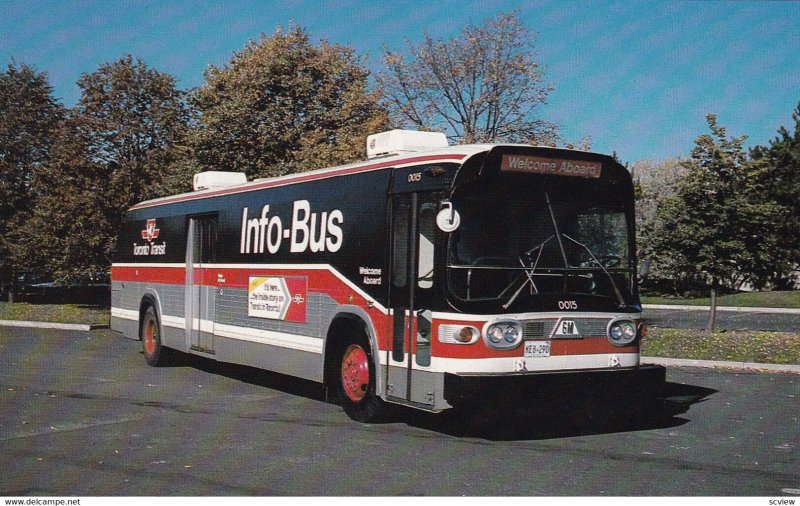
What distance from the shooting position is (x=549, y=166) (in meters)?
10.0

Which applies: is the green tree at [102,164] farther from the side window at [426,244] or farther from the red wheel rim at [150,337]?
the side window at [426,244]

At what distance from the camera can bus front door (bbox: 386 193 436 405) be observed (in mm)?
9836

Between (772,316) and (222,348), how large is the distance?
25340mm

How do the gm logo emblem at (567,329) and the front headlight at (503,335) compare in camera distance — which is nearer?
the front headlight at (503,335)

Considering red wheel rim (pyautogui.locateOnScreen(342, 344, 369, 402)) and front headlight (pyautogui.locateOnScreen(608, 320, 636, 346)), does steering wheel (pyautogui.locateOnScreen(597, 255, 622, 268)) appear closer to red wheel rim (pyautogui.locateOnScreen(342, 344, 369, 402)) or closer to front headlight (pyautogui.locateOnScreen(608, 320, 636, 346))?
A: front headlight (pyautogui.locateOnScreen(608, 320, 636, 346))

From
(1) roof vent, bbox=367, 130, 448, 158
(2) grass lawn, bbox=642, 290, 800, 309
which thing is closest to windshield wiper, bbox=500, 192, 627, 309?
(1) roof vent, bbox=367, 130, 448, 158

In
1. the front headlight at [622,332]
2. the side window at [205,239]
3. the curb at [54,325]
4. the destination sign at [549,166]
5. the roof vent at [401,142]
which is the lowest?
the curb at [54,325]

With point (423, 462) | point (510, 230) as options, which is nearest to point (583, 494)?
point (423, 462)

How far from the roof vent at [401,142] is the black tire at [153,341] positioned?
7.22 m

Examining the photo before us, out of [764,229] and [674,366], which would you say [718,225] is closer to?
[764,229]

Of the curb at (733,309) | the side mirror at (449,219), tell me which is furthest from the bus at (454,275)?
the curb at (733,309)

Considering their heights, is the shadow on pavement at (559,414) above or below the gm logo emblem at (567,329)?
below

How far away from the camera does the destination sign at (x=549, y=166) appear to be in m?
9.83

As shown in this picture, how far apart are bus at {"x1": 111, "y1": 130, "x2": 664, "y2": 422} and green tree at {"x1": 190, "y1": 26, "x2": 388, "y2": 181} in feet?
50.4
